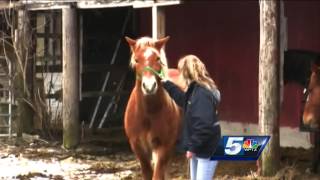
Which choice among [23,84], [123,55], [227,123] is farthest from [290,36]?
[23,84]

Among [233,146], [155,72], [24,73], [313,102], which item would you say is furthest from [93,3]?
[233,146]

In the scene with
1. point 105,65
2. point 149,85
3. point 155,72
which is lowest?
point 105,65

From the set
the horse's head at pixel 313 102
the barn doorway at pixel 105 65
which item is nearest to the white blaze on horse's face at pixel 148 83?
the horse's head at pixel 313 102

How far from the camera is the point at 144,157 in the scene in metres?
7.01

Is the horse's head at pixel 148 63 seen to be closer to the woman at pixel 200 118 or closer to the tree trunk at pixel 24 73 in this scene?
the woman at pixel 200 118

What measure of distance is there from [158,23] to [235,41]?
9.34 feet

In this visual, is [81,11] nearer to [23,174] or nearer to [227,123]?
[227,123]

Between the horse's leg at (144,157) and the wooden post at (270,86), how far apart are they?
2.21 metres

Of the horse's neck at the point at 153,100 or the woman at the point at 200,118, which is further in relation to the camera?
the horse's neck at the point at 153,100

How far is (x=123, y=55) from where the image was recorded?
47.6 feet

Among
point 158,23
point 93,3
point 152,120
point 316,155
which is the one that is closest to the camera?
point 152,120

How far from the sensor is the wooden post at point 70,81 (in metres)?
11.5

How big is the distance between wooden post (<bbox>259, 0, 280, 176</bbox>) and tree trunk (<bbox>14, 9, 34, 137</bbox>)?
5.52 metres

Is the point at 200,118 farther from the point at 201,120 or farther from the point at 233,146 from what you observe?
the point at 233,146
